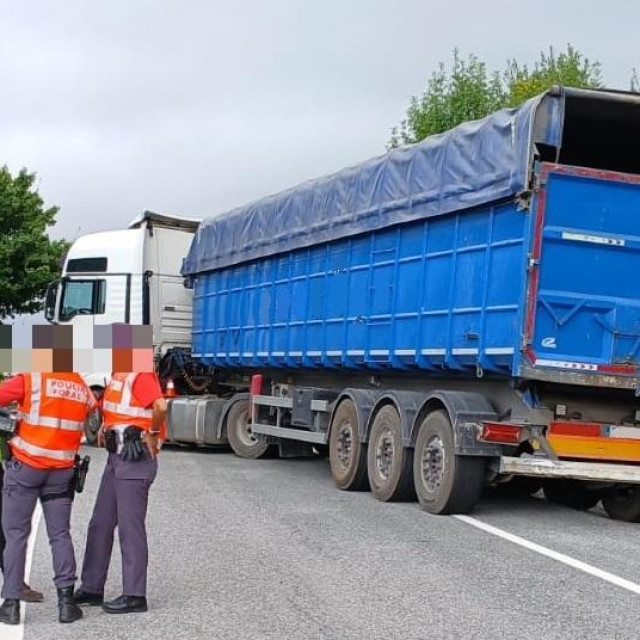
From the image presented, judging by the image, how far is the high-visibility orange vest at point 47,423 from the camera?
5605 millimetres

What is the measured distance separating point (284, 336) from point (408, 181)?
11.9ft

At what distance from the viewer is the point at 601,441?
361 inches

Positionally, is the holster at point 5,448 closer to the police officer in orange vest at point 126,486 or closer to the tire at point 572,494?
the police officer in orange vest at point 126,486

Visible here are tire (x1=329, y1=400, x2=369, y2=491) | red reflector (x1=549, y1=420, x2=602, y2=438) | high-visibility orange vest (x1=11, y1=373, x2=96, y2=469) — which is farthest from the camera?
tire (x1=329, y1=400, x2=369, y2=491)

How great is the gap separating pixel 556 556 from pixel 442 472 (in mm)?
2055

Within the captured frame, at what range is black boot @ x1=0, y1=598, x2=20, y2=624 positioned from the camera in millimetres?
5500

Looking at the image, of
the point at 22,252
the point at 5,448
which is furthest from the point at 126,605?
the point at 22,252

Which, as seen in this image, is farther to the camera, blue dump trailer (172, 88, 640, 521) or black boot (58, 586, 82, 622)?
blue dump trailer (172, 88, 640, 521)

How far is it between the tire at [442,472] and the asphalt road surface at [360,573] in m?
0.20

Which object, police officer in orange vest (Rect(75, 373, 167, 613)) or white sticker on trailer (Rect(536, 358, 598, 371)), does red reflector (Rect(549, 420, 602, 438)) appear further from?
police officer in orange vest (Rect(75, 373, 167, 613))

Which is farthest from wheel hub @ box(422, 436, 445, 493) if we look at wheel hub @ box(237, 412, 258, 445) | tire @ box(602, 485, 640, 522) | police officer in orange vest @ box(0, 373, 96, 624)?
wheel hub @ box(237, 412, 258, 445)

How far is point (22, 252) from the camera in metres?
33.4

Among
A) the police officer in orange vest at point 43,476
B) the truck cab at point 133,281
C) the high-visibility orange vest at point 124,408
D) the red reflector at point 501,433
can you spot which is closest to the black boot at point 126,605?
the police officer in orange vest at point 43,476

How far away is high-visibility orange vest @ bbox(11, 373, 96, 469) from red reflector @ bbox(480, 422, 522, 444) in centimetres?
441
